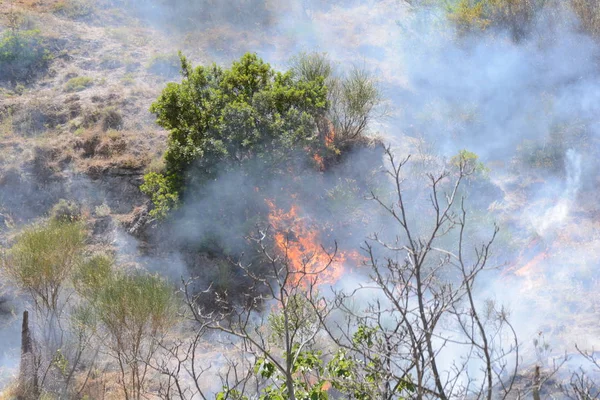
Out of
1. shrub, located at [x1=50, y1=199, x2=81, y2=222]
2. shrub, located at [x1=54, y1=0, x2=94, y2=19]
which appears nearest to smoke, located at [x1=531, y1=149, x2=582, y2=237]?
shrub, located at [x1=50, y1=199, x2=81, y2=222]

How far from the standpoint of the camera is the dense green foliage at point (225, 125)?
1708 centimetres

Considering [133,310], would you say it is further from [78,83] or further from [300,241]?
[78,83]

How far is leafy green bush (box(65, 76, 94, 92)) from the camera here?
2309 centimetres

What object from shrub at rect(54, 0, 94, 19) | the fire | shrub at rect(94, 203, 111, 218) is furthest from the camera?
shrub at rect(54, 0, 94, 19)

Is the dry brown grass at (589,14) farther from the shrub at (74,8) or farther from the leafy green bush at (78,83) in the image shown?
the shrub at (74,8)

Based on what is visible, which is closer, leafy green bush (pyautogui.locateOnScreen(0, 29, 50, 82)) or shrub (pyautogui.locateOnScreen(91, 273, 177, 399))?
shrub (pyautogui.locateOnScreen(91, 273, 177, 399))

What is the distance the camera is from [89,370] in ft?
49.4

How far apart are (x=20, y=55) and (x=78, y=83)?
9.97ft

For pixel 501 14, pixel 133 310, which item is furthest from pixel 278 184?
pixel 501 14

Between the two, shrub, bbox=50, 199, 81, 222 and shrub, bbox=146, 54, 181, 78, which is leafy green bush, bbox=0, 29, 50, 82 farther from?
shrub, bbox=50, 199, 81, 222

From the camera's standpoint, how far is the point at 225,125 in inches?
671

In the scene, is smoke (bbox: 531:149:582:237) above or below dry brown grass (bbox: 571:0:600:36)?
below

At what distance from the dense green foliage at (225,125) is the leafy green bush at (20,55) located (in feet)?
31.0

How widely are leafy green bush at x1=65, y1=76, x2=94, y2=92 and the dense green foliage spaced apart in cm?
712
